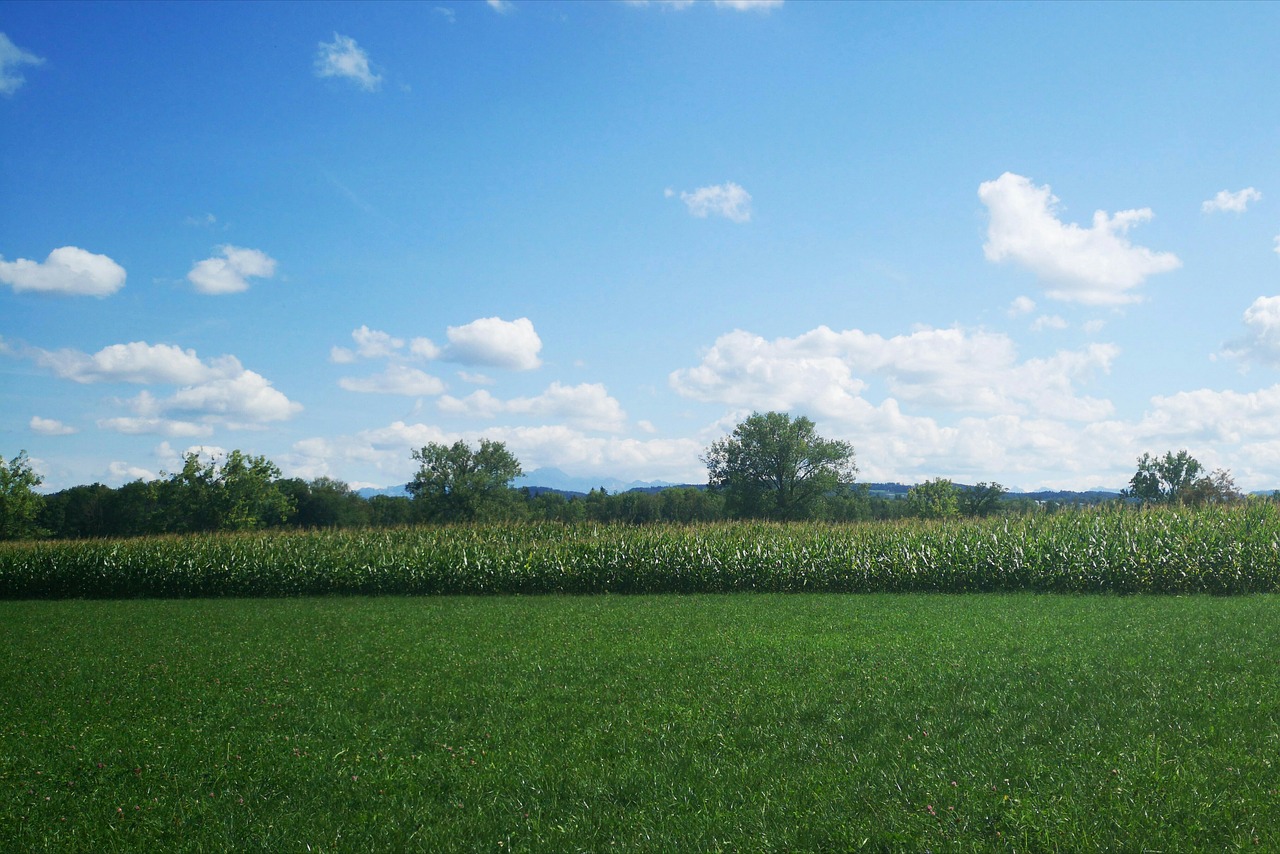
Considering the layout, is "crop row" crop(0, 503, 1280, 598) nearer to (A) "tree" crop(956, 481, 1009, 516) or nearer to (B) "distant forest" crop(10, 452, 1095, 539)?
(B) "distant forest" crop(10, 452, 1095, 539)

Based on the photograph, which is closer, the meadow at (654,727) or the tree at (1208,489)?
the meadow at (654,727)

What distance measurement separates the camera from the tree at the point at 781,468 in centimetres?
6600

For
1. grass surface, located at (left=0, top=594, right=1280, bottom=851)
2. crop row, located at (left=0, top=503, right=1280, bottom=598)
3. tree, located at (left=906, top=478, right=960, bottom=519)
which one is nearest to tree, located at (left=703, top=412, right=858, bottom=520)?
tree, located at (left=906, top=478, right=960, bottom=519)

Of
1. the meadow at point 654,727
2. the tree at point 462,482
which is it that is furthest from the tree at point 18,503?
the meadow at point 654,727

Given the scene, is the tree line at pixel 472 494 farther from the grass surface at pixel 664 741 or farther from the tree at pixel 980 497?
the grass surface at pixel 664 741

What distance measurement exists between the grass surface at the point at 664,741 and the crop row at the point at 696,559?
8.59 m

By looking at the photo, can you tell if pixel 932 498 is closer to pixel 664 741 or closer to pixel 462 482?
pixel 462 482

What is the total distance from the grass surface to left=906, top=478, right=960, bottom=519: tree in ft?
218

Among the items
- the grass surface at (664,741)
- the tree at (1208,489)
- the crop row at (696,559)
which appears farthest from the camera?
the tree at (1208,489)

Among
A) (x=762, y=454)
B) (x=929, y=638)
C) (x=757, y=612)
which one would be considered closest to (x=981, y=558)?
(x=757, y=612)

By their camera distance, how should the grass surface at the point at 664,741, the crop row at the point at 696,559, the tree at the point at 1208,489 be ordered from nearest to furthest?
1. the grass surface at the point at 664,741
2. the crop row at the point at 696,559
3. the tree at the point at 1208,489

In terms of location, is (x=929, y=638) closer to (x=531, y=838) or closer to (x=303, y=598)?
(x=531, y=838)

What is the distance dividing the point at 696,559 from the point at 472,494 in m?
54.1

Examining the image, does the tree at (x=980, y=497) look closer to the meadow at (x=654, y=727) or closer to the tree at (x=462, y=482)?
the tree at (x=462, y=482)
